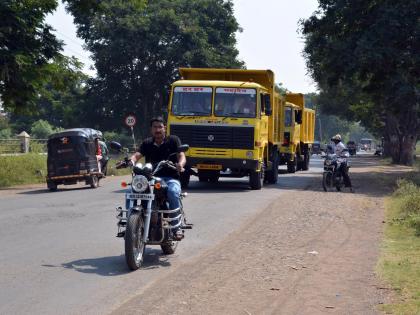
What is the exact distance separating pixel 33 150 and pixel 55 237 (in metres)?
26.2

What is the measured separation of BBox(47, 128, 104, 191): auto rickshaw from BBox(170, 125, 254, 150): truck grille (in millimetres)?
4006

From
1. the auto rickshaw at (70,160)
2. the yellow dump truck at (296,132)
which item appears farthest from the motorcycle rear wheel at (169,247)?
the yellow dump truck at (296,132)

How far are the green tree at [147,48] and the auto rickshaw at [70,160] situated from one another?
29.9 metres

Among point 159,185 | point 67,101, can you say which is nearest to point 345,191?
point 159,185

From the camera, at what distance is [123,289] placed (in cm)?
812

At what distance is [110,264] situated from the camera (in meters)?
9.66

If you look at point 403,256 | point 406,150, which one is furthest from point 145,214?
point 406,150

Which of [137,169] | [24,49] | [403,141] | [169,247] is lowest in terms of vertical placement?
[169,247]

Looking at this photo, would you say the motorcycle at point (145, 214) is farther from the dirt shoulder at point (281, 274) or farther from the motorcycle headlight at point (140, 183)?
the dirt shoulder at point (281, 274)

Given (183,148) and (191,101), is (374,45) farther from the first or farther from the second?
(183,148)

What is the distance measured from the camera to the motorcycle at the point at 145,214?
9.02 meters

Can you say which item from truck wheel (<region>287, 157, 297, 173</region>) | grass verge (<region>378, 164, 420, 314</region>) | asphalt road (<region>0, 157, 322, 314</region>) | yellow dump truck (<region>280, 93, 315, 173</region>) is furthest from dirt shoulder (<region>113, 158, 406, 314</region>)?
truck wheel (<region>287, 157, 297, 173</region>)

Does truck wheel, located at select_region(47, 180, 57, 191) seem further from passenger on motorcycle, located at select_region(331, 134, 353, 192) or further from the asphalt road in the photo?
passenger on motorcycle, located at select_region(331, 134, 353, 192)

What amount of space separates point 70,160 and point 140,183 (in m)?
15.0
